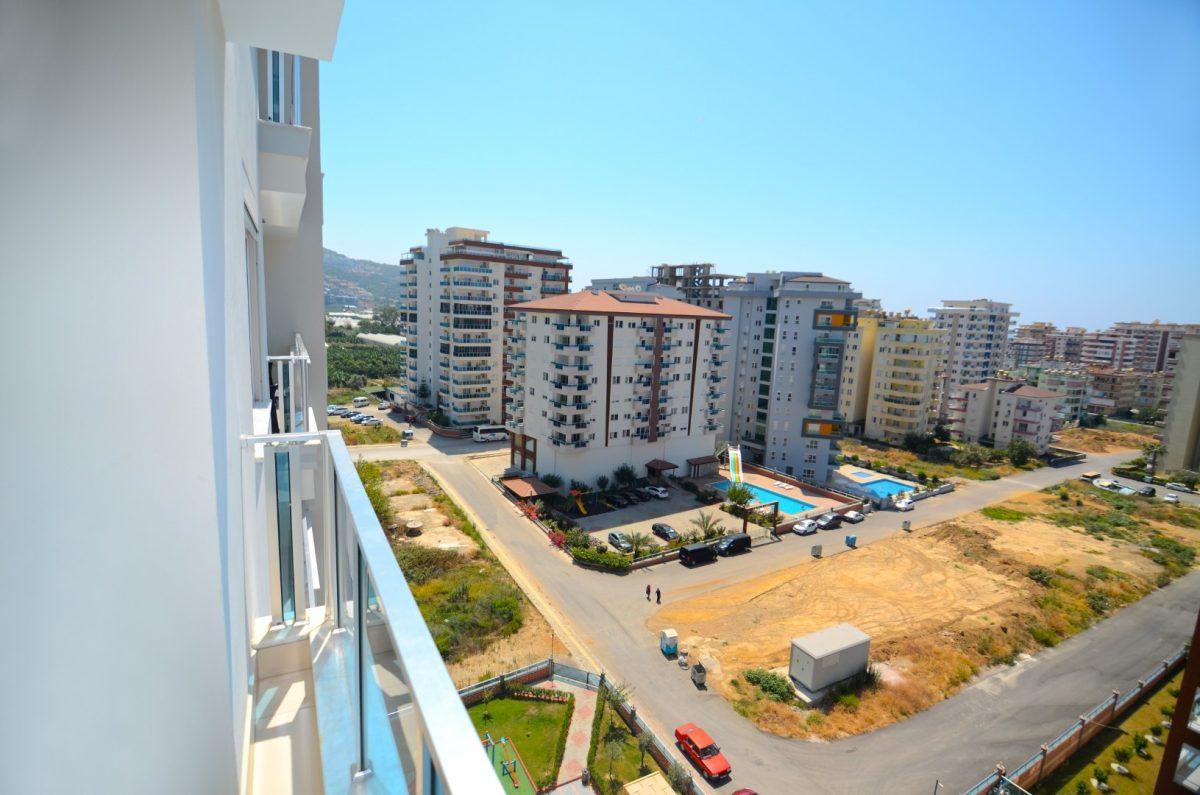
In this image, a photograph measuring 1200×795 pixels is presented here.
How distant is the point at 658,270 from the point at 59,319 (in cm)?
2989

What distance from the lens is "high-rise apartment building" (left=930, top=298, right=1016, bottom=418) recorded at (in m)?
39.0

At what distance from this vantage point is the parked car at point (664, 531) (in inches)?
637

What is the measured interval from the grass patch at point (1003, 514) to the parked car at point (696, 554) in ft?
40.5

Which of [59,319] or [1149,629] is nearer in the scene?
[59,319]

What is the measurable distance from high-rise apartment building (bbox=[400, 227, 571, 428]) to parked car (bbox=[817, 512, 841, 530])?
44.9 feet

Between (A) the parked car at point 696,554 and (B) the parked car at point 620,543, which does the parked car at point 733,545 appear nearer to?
(A) the parked car at point 696,554

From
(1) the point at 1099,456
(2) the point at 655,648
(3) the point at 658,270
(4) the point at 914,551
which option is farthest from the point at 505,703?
(1) the point at 1099,456

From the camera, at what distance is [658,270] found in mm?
29672

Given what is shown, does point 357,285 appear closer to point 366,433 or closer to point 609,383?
point 366,433

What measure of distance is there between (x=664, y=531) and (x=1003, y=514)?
13.9 meters

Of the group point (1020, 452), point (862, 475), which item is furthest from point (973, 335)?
point (862, 475)

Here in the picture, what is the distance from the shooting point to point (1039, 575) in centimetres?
1573

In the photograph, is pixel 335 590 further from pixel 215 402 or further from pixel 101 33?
pixel 101 33

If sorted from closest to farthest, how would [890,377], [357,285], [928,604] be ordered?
[928,604] < [890,377] < [357,285]
